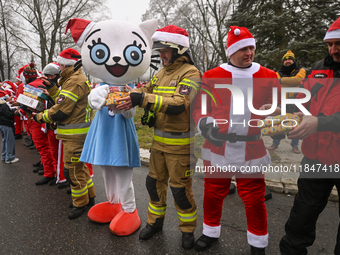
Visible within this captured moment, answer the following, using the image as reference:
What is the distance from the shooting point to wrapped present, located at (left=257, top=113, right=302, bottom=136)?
1711mm

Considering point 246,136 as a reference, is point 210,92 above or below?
above

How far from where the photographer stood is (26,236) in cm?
270

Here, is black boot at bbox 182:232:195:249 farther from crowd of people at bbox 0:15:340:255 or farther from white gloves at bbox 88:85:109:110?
white gloves at bbox 88:85:109:110

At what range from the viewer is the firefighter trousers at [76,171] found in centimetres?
302

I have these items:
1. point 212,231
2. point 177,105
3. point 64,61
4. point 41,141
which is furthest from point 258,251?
point 41,141

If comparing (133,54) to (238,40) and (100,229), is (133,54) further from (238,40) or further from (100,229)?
(100,229)

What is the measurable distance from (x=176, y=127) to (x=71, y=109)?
4.89ft

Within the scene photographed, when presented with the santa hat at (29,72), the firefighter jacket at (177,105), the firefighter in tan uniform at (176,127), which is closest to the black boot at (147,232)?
the firefighter in tan uniform at (176,127)

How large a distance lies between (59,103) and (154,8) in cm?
1857

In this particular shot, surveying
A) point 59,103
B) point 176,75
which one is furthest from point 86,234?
point 176,75

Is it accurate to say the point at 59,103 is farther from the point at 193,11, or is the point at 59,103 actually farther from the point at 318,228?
the point at 193,11

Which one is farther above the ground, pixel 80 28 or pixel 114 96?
pixel 80 28

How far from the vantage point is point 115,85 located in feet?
8.13

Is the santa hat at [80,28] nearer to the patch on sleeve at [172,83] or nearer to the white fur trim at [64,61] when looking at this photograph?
the white fur trim at [64,61]
